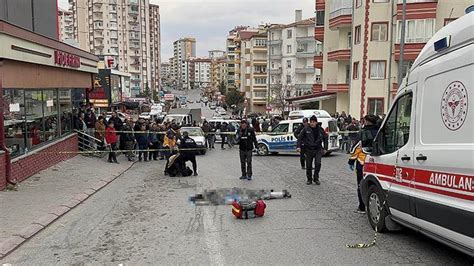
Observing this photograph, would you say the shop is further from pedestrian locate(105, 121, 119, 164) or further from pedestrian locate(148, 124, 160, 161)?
pedestrian locate(148, 124, 160, 161)

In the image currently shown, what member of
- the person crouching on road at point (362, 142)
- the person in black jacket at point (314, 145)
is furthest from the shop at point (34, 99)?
the person crouching on road at point (362, 142)

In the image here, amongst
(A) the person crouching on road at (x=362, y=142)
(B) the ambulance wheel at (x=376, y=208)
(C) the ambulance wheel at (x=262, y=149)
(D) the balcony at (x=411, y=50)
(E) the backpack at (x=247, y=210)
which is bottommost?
(C) the ambulance wheel at (x=262, y=149)

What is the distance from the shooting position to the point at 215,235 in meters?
6.63

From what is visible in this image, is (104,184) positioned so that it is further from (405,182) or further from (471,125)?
(471,125)

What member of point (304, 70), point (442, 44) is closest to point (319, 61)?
point (304, 70)

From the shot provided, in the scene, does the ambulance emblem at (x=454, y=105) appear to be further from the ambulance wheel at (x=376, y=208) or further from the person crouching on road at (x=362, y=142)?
the person crouching on road at (x=362, y=142)

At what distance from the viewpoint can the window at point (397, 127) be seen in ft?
19.0

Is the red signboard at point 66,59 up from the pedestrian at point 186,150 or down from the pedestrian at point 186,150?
up

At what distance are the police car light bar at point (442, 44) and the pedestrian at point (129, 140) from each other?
1426 cm

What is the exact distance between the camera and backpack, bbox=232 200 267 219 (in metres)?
7.51

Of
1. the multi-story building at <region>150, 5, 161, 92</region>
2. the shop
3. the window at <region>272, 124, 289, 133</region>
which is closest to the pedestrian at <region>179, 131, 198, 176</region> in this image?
the shop

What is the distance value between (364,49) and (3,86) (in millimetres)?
28546

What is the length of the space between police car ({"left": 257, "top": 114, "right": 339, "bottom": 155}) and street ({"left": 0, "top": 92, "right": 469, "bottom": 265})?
891 centimetres

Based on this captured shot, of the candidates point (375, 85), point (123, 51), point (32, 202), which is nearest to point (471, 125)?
point (32, 202)
